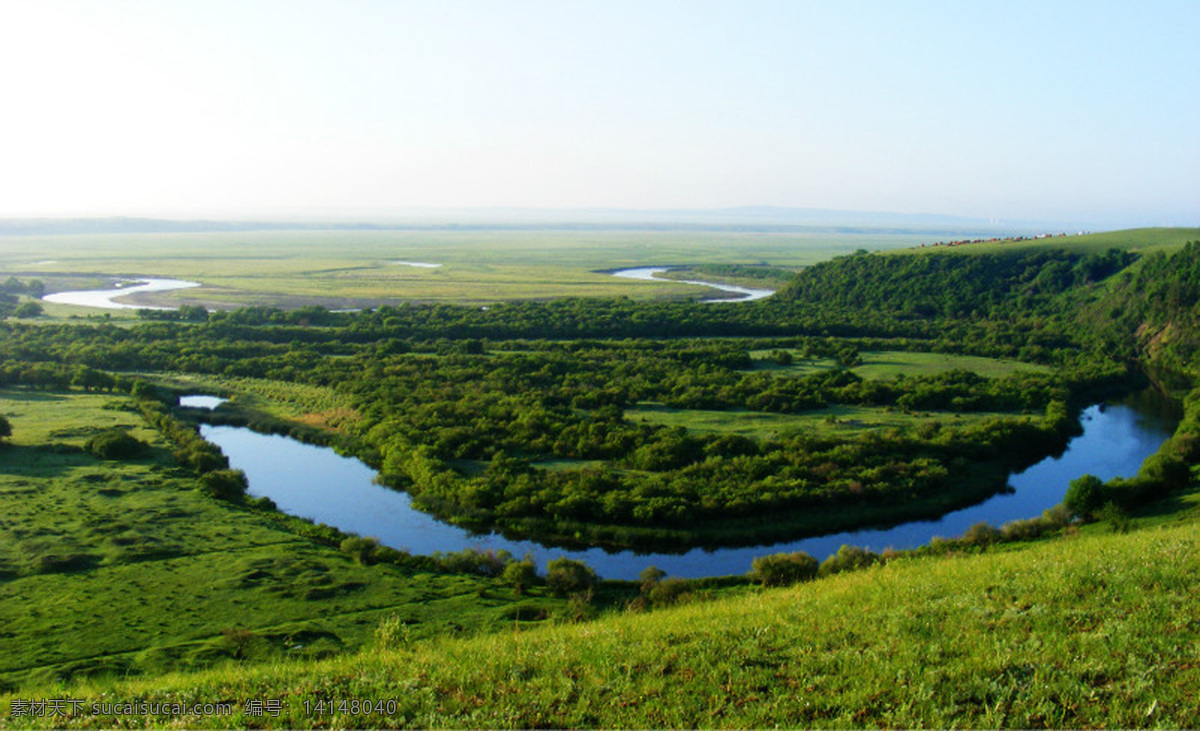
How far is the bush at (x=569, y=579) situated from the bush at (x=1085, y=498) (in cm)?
1666

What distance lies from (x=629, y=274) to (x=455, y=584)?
380 feet

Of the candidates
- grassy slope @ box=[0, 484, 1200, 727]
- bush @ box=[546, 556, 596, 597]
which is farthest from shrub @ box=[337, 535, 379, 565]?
grassy slope @ box=[0, 484, 1200, 727]

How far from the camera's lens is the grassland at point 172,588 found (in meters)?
17.6

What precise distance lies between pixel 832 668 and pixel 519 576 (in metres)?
14.2

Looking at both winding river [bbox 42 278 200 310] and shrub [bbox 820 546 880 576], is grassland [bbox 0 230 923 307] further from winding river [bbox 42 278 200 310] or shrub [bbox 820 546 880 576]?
shrub [bbox 820 546 880 576]

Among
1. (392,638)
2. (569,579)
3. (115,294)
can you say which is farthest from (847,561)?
(115,294)

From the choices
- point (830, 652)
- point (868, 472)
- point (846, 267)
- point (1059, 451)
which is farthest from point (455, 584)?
point (846, 267)

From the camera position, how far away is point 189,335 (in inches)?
2520

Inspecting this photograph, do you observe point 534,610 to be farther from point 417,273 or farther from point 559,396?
point 417,273

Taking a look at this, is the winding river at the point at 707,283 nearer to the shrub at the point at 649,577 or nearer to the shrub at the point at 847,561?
the shrub at the point at 649,577

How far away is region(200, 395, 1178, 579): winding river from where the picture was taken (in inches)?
1013

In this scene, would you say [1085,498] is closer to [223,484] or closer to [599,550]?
[599,550]

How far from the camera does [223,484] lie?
A: 29.8m

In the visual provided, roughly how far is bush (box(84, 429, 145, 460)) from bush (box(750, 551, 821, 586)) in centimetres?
2640
